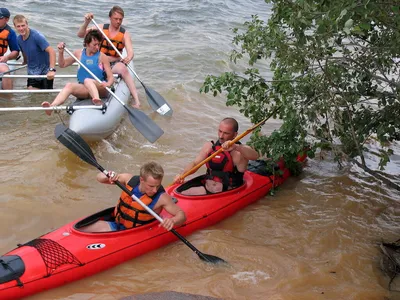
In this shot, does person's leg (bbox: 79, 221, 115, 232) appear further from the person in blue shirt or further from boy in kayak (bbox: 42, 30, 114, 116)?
the person in blue shirt

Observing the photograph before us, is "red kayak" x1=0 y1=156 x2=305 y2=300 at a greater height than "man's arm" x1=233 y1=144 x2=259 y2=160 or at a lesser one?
lesser

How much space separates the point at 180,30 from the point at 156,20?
1016 mm

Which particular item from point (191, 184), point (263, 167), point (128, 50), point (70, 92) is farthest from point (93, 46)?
point (263, 167)

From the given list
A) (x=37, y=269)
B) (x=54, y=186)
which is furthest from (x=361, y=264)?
(x=54, y=186)

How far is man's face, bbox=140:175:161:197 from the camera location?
13.4 ft

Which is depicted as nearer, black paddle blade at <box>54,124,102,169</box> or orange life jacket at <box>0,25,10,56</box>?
black paddle blade at <box>54,124,102,169</box>

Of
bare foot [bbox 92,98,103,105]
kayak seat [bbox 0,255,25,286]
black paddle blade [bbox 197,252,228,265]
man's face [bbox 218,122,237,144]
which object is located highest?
man's face [bbox 218,122,237,144]

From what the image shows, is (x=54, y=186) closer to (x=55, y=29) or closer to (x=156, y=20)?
(x=55, y=29)

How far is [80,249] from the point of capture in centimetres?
394

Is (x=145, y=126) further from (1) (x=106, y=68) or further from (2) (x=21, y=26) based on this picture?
(2) (x=21, y=26)

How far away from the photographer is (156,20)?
13617 millimetres

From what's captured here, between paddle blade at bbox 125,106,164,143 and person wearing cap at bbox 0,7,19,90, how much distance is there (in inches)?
88.3

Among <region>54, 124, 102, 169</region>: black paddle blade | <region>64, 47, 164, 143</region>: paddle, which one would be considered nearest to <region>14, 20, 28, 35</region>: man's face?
<region>64, 47, 164, 143</region>: paddle

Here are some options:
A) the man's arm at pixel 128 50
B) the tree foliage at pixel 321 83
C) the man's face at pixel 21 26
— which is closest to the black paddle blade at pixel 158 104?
the man's arm at pixel 128 50
